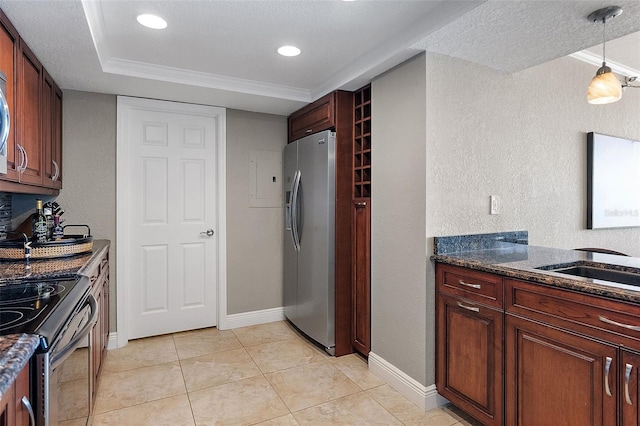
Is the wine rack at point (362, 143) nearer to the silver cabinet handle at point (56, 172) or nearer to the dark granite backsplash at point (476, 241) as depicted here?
the dark granite backsplash at point (476, 241)

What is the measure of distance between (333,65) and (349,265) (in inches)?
62.0

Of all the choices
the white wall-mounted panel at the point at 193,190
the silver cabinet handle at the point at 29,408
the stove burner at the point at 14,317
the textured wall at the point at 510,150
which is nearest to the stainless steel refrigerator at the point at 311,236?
the white wall-mounted panel at the point at 193,190

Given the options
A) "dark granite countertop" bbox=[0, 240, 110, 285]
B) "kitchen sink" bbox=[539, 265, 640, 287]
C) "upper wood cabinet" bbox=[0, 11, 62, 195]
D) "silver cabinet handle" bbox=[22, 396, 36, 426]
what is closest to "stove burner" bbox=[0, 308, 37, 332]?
"silver cabinet handle" bbox=[22, 396, 36, 426]

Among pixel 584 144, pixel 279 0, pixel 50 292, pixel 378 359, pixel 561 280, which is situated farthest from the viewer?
pixel 584 144

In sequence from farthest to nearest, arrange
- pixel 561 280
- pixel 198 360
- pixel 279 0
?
1. pixel 198 360
2. pixel 279 0
3. pixel 561 280

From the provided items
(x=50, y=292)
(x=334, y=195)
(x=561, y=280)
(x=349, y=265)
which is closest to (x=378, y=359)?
(x=349, y=265)

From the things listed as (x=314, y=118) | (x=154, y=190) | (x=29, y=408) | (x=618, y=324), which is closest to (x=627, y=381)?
(x=618, y=324)

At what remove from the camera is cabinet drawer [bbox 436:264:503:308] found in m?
1.82

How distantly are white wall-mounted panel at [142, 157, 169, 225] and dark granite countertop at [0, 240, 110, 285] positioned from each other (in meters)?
1.12

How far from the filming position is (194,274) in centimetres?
347

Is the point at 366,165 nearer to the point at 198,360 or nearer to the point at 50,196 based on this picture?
the point at 198,360

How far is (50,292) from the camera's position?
1.39 m

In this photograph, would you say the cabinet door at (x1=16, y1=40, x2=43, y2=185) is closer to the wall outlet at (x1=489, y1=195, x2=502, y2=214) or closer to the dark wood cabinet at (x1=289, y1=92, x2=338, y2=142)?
the dark wood cabinet at (x1=289, y1=92, x2=338, y2=142)

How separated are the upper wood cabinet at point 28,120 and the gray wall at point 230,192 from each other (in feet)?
0.65
